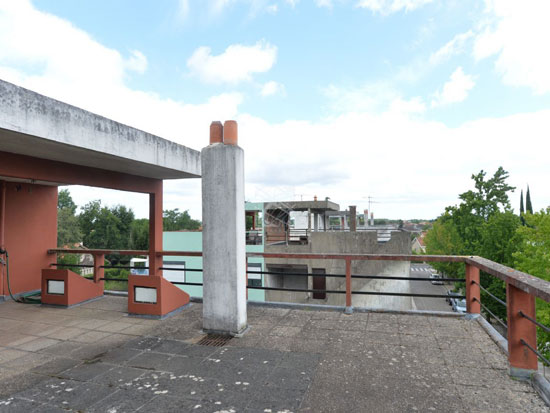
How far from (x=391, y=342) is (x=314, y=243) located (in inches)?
463

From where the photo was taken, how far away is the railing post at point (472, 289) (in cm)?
430

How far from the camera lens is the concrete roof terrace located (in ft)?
10.4

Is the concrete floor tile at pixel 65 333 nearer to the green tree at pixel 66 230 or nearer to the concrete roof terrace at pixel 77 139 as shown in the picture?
the concrete roof terrace at pixel 77 139

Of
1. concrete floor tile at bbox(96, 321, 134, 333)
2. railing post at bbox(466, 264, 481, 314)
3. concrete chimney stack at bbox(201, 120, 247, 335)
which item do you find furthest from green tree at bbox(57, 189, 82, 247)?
railing post at bbox(466, 264, 481, 314)

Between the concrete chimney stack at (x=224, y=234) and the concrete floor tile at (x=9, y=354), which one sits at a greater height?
the concrete chimney stack at (x=224, y=234)

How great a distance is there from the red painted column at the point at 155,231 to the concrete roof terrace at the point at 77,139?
2.37 feet

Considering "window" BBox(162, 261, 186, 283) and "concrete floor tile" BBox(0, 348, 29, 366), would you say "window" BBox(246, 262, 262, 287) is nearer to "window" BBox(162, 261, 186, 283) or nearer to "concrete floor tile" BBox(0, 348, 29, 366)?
"window" BBox(162, 261, 186, 283)

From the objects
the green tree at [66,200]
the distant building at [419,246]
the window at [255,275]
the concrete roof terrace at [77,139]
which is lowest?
the distant building at [419,246]

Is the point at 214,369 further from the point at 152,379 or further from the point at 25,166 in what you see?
the point at 25,166

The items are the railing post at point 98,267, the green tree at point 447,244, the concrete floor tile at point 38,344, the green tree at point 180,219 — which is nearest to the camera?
the concrete floor tile at point 38,344

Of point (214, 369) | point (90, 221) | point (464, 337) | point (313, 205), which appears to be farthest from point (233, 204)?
point (90, 221)

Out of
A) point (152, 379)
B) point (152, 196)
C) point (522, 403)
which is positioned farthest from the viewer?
point (152, 196)

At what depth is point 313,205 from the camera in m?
19.4

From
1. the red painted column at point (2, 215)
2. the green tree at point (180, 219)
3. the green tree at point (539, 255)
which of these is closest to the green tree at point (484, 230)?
the green tree at point (539, 255)
